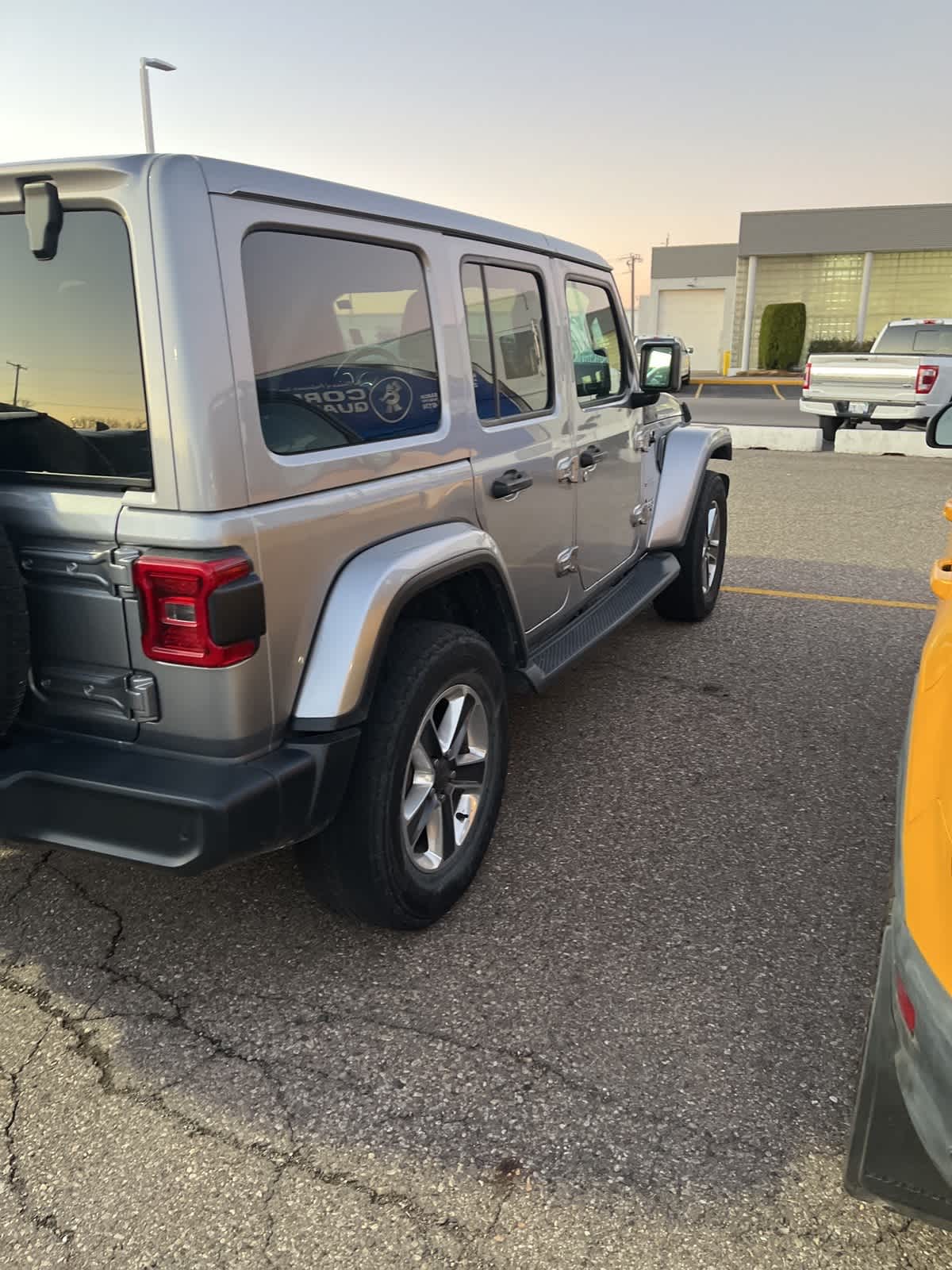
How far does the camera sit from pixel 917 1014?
57.6 inches

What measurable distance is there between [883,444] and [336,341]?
483 inches

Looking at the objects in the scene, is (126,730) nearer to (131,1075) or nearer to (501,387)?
(131,1075)

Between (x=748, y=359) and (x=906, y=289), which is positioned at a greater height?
(x=906, y=289)

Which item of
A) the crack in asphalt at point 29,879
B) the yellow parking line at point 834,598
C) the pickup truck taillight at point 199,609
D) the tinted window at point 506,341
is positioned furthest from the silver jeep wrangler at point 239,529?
the yellow parking line at point 834,598

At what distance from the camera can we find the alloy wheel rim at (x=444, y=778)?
2.77m

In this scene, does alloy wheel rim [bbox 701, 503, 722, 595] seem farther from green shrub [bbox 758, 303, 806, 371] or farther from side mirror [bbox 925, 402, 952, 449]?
green shrub [bbox 758, 303, 806, 371]

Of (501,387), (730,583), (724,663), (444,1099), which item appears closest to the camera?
(444,1099)

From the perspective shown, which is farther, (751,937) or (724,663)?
(724,663)

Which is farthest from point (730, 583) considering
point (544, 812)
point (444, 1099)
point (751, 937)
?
point (444, 1099)

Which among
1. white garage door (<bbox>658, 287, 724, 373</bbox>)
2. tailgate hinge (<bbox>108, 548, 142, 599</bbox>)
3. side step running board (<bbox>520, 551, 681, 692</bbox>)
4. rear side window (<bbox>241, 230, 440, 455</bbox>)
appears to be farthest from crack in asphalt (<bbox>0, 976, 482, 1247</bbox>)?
white garage door (<bbox>658, 287, 724, 373</bbox>)

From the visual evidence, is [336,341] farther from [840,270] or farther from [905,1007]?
[840,270]

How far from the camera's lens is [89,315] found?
216 cm

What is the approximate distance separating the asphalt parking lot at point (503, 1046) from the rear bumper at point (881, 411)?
36.3 ft

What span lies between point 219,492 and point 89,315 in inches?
20.7
